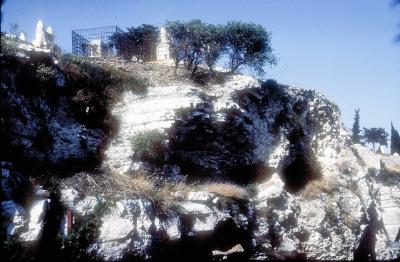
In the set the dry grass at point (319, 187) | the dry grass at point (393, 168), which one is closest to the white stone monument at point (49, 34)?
the dry grass at point (319, 187)

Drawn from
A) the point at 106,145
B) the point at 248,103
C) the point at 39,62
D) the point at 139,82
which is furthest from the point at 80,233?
the point at 248,103

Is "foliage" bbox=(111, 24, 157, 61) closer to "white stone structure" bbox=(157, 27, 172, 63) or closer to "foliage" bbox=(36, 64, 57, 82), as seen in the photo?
"white stone structure" bbox=(157, 27, 172, 63)

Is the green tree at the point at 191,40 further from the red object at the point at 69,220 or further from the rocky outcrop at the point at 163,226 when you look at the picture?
the red object at the point at 69,220

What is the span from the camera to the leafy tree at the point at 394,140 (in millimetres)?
39906

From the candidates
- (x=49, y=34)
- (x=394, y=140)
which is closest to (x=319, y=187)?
(x=49, y=34)

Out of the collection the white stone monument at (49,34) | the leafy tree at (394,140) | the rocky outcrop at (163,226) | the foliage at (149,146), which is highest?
the white stone monument at (49,34)

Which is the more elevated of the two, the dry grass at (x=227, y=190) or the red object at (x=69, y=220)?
the dry grass at (x=227, y=190)

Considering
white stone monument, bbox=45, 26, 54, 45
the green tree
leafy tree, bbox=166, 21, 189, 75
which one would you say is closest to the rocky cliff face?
the green tree

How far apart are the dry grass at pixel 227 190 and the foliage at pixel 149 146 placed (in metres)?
2.43

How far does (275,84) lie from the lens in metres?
18.2

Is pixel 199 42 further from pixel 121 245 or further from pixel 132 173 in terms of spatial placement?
pixel 121 245

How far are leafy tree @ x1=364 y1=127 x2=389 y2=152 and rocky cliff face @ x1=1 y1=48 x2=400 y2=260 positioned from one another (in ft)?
88.8

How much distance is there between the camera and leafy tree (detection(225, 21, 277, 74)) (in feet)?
59.8

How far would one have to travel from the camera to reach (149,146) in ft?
42.7
